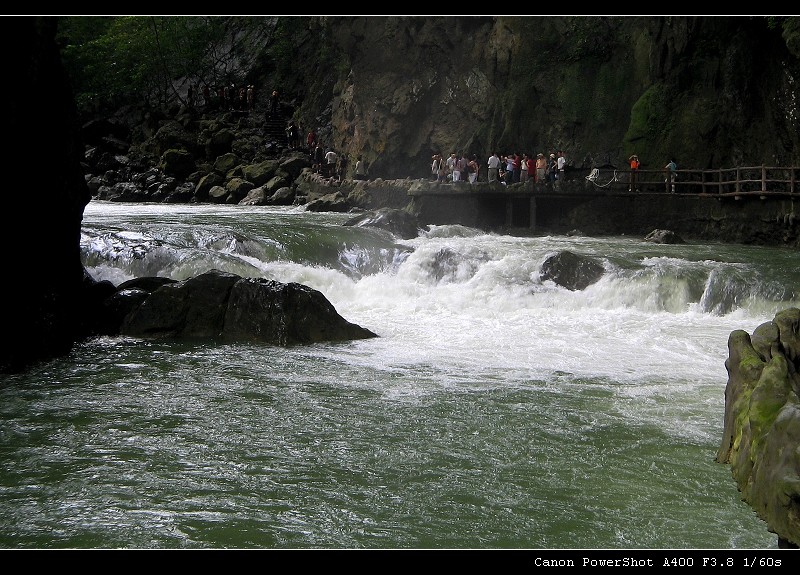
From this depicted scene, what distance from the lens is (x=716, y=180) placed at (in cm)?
3191

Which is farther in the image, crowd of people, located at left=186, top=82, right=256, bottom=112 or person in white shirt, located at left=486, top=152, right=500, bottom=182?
crowd of people, located at left=186, top=82, right=256, bottom=112

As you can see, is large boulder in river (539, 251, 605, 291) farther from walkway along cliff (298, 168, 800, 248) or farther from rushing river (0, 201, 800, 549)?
walkway along cliff (298, 168, 800, 248)

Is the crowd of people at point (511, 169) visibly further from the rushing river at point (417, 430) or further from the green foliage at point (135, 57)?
the green foliage at point (135, 57)

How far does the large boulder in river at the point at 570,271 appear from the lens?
19.8 meters

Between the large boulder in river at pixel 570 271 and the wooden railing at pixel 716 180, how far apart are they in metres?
9.44

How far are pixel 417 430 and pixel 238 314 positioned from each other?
5.97 m

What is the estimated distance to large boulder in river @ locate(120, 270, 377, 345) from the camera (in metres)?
14.7

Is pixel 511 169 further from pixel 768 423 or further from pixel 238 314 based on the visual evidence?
pixel 768 423

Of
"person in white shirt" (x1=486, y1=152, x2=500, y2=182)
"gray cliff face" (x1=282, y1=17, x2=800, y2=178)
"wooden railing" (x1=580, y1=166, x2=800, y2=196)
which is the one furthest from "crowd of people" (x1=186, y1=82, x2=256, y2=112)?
"wooden railing" (x1=580, y1=166, x2=800, y2=196)

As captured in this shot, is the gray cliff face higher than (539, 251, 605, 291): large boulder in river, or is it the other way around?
the gray cliff face

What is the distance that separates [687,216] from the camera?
2931cm

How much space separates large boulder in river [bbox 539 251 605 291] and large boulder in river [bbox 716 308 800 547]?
1085cm

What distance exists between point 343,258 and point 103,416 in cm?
1242

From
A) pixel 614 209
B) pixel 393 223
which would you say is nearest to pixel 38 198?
pixel 393 223
